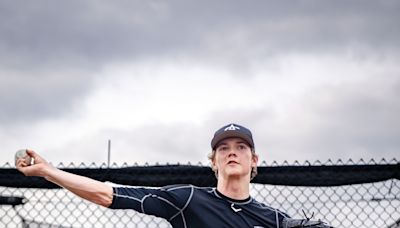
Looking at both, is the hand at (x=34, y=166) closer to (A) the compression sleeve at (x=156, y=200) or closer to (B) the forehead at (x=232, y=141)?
(A) the compression sleeve at (x=156, y=200)

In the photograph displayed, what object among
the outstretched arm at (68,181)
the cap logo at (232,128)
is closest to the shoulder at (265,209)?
the cap logo at (232,128)

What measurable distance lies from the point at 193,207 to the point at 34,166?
1012mm

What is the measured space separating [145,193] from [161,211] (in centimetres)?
15

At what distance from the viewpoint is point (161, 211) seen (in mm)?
4176

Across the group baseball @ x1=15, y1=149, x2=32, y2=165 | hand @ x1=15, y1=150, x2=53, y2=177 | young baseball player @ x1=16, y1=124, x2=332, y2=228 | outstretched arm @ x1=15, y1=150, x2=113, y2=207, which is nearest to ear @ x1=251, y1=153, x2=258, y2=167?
young baseball player @ x1=16, y1=124, x2=332, y2=228

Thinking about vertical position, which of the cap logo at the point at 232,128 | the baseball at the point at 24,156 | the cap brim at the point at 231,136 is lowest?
the baseball at the point at 24,156

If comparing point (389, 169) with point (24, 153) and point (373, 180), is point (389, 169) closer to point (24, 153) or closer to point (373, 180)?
point (373, 180)

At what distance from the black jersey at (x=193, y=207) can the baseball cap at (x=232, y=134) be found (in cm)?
33

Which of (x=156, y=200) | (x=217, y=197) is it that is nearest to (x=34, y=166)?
(x=156, y=200)

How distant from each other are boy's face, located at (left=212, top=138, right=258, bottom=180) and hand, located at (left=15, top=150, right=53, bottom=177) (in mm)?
1070

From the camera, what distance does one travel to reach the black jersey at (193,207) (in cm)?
413

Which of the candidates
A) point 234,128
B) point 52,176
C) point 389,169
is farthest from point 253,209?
point 389,169

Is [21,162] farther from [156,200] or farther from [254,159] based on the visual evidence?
[254,159]

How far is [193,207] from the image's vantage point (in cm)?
422
